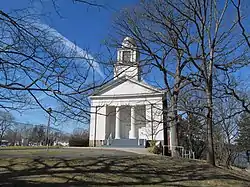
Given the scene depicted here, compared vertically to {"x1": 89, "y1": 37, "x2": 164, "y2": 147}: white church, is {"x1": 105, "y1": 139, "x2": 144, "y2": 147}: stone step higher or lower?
lower

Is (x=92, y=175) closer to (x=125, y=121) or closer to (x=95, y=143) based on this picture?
(x=95, y=143)

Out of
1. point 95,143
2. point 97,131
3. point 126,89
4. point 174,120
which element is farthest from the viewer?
point 126,89

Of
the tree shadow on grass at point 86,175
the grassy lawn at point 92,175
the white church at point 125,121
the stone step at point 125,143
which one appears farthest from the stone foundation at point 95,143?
the grassy lawn at point 92,175

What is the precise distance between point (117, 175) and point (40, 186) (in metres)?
2.25

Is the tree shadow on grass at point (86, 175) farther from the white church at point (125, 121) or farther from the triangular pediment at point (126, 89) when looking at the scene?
the triangular pediment at point (126, 89)

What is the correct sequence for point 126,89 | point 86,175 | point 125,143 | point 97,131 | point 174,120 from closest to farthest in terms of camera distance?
point 86,175 < point 174,120 < point 125,143 < point 97,131 < point 126,89

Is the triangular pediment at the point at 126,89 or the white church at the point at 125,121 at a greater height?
the triangular pediment at the point at 126,89

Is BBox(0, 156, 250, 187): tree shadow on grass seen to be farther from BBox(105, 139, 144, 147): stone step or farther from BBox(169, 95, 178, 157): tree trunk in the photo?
BBox(105, 139, 144, 147): stone step

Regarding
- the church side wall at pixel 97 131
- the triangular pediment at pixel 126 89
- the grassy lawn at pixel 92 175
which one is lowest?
the grassy lawn at pixel 92 175

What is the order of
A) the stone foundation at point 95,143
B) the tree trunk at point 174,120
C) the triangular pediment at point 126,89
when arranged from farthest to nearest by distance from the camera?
the triangular pediment at point 126,89
the stone foundation at point 95,143
the tree trunk at point 174,120

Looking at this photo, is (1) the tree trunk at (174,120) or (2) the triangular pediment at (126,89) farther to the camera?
(2) the triangular pediment at (126,89)

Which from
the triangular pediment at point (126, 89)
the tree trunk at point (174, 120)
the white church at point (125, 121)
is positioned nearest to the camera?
the tree trunk at point (174, 120)

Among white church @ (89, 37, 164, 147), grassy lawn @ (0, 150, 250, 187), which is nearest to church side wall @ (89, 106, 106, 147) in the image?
white church @ (89, 37, 164, 147)

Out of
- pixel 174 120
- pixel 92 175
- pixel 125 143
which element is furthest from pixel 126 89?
pixel 92 175
